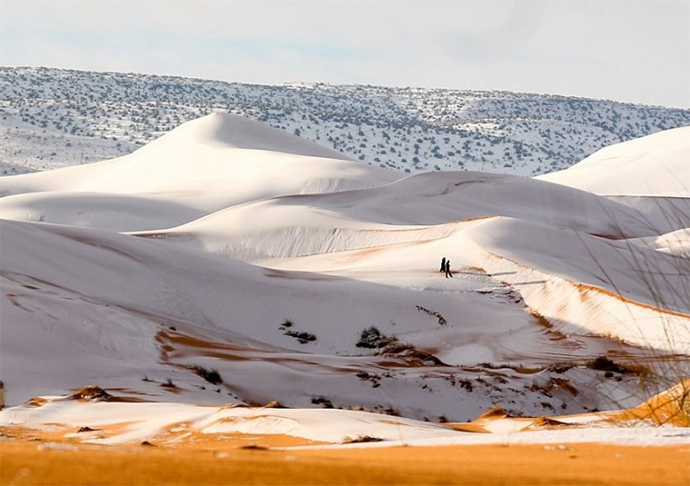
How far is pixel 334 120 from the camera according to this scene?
11988 cm

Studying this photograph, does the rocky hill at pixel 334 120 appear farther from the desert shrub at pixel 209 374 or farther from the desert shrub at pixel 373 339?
the desert shrub at pixel 209 374

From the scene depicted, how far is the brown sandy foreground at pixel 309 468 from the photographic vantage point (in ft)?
12.0

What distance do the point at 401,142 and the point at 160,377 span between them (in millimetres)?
101469

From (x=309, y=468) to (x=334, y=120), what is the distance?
→ 383 feet

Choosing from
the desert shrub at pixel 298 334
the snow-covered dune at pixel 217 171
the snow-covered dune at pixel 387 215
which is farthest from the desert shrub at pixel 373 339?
the snow-covered dune at pixel 217 171

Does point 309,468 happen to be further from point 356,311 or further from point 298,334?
point 356,311

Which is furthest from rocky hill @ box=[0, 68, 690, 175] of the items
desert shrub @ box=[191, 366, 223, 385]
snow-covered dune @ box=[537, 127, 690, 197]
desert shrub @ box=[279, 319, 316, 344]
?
desert shrub @ box=[191, 366, 223, 385]

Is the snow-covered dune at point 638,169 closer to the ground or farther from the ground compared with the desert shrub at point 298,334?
farther from the ground

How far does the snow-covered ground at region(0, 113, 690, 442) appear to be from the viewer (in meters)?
16.0

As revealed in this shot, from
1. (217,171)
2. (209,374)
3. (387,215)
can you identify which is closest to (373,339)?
(209,374)

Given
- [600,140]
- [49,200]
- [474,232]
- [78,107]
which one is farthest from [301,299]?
[600,140]

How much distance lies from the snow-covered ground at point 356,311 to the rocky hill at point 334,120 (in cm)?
5290

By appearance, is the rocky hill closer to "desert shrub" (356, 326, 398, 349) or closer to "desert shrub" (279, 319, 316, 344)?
"desert shrub" (279, 319, 316, 344)

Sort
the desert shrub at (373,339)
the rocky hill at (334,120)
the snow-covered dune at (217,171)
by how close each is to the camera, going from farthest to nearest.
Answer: the rocky hill at (334,120), the snow-covered dune at (217,171), the desert shrub at (373,339)
